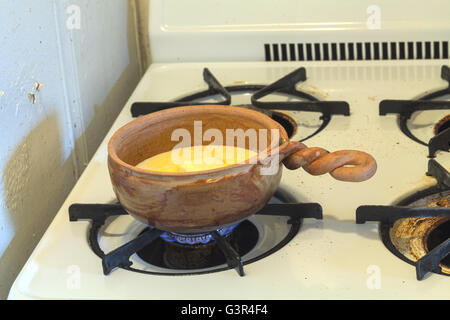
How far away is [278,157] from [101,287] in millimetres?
194

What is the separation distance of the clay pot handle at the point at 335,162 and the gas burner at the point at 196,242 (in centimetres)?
6

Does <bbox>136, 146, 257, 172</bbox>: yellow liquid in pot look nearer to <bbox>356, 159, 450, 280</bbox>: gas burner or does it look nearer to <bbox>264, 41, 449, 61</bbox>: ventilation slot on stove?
<bbox>356, 159, 450, 280</bbox>: gas burner

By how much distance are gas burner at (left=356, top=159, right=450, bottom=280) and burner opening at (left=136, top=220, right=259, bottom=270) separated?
12cm

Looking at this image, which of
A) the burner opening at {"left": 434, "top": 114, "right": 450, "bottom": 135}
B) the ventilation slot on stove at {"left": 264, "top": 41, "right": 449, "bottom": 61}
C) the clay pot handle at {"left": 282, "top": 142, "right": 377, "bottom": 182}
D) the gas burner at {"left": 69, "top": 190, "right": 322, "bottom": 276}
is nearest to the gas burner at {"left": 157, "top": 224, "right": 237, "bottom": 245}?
the gas burner at {"left": 69, "top": 190, "right": 322, "bottom": 276}

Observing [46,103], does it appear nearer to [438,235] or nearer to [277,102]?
[277,102]

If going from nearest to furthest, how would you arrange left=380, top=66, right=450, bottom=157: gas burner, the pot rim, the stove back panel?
the pot rim → left=380, top=66, right=450, bottom=157: gas burner → the stove back panel

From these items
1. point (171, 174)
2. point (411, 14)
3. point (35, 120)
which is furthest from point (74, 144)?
point (411, 14)

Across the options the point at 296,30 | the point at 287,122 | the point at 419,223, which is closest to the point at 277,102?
the point at 287,122

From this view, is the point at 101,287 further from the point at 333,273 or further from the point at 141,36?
the point at 141,36

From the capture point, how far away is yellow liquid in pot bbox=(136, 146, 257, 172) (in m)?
0.68

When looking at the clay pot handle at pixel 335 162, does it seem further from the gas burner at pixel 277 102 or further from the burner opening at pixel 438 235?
the gas burner at pixel 277 102

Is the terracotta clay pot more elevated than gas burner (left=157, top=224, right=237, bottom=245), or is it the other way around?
the terracotta clay pot

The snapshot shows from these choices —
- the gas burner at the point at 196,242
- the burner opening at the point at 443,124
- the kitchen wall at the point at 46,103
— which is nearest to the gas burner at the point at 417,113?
the burner opening at the point at 443,124

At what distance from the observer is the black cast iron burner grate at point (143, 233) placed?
627mm
